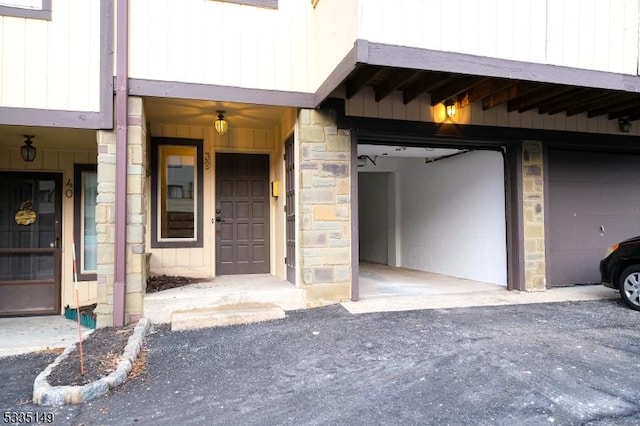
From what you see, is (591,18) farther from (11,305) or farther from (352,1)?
(11,305)

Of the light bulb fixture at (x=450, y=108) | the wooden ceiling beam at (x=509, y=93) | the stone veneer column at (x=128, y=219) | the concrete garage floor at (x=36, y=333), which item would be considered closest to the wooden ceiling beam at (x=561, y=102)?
the wooden ceiling beam at (x=509, y=93)

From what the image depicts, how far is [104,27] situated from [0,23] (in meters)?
1.08

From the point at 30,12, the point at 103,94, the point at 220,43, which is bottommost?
the point at 103,94

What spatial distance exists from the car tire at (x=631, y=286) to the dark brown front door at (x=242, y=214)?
4967mm

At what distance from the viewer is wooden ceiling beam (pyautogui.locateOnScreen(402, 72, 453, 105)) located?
492 cm

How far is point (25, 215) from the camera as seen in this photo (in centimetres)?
664

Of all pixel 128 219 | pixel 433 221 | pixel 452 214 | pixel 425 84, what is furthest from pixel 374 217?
pixel 128 219

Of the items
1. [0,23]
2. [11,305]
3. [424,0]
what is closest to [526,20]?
[424,0]

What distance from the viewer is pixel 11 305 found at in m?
6.53

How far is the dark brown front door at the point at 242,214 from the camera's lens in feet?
22.8

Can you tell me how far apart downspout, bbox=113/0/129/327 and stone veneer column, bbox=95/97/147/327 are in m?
0.06

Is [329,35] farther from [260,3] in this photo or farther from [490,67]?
[490,67]

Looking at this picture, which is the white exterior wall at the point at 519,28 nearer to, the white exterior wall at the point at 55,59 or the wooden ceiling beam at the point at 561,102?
the wooden ceiling beam at the point at 561,102

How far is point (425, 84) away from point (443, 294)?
2979mm
